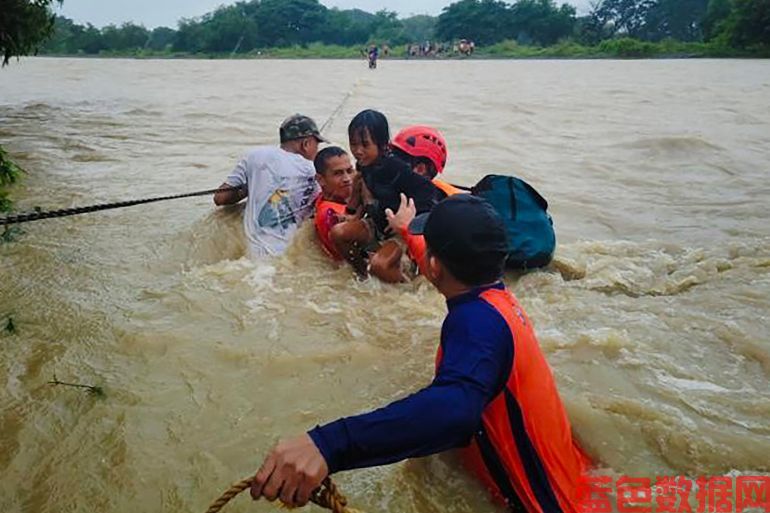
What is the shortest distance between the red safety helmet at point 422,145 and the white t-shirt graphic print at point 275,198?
106 cm

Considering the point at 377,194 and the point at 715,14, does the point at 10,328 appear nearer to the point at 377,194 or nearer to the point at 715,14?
the point at 377,194

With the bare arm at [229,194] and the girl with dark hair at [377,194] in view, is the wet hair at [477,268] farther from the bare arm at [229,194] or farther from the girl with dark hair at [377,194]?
the bare arm at [229,194]

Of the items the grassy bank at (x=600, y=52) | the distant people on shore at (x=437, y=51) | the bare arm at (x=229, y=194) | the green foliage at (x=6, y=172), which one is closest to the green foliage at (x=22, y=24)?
the green foliage at (x=6, y=172)

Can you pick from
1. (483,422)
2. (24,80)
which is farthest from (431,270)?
(24,80)

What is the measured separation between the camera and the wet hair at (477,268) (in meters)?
1.99

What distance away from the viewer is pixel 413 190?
13.8 feet

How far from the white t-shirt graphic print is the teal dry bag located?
1.45 m

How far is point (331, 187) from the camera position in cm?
497

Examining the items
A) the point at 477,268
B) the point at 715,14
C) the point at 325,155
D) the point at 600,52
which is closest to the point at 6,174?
the point at 325,155

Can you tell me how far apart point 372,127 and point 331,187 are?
874 mm

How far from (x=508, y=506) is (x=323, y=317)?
7.32 feet

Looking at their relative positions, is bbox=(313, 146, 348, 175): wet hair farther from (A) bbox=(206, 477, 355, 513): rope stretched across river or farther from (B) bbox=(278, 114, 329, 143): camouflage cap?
(A) bbox=(206, 477, 355, 513): rope stretched across river

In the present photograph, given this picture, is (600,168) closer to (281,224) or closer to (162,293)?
(281,224)

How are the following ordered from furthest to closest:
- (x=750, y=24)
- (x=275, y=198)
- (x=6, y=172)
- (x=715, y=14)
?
(x=715, y=14) < (x=750, y=24) < (x=6, y=172) < (x=275, y=198)
